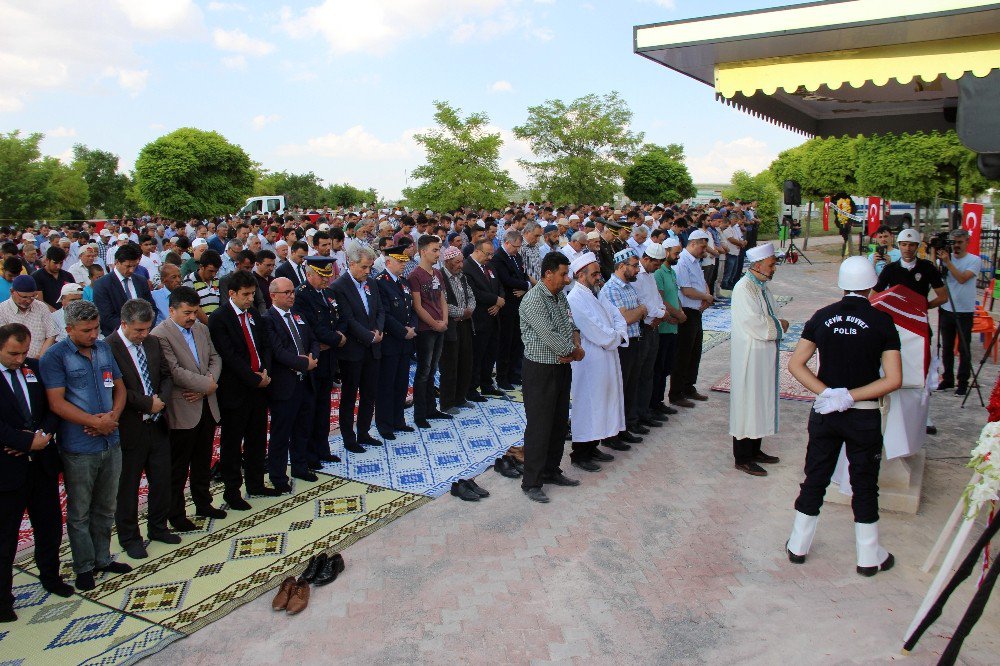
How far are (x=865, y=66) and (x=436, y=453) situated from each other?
451 centimetres

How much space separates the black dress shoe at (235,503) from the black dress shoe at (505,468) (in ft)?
6.70

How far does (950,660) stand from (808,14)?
3.31 meters

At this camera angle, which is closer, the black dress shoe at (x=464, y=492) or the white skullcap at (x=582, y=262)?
the black dress shoe at (x=464, y=492)

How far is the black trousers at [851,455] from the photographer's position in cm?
418

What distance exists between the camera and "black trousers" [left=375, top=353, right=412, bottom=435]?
671 cm

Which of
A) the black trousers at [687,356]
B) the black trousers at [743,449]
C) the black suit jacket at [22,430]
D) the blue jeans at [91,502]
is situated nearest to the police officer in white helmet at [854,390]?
the black trousers at [743,449]

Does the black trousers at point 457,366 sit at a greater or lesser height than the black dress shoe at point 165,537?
greater

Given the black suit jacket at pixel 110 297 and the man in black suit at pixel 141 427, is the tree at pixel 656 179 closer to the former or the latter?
the black suit jacket at pixel 110 297


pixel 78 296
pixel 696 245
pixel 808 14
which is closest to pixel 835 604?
pixel 808 14

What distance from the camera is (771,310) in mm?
5965

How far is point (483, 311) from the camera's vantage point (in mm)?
7926

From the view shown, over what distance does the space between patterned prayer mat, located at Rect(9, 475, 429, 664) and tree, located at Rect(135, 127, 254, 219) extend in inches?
1389

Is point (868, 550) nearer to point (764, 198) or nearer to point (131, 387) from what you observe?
point (131, 387)

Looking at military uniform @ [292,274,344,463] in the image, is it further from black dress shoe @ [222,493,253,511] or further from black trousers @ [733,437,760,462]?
black trousers @ [733,437,760,462]
